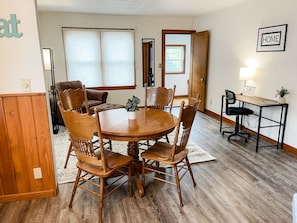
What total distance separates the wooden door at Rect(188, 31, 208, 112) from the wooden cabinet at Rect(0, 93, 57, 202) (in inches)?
173

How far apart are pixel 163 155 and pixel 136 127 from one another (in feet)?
1.37

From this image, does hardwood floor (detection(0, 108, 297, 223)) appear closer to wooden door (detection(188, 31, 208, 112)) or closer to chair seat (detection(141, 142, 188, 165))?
chair seat (detection(141, 142, 188, 165))

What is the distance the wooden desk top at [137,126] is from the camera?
84.1 inches

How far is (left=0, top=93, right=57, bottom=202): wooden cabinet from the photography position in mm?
2207

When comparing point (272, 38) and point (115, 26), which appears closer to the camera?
point (272, 38)

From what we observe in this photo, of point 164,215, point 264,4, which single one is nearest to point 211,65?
point 264,4

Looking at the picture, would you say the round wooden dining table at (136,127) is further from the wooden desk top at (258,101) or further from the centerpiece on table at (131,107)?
the wooden desk top at (258,101)

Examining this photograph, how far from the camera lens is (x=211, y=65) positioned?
18.3 ft

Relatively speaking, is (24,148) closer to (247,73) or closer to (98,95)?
(98,95)

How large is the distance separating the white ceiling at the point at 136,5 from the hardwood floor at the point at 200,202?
3100mm

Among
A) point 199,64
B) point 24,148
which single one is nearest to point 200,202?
point 24,148

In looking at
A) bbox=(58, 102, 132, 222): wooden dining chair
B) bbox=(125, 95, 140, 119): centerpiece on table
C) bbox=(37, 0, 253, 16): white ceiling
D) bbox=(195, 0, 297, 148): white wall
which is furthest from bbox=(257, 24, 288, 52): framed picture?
bbox=(58, 102, 132, 222): wooden dining chair

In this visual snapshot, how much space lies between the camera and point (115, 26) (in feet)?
18.7

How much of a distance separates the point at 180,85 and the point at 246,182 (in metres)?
5.81
